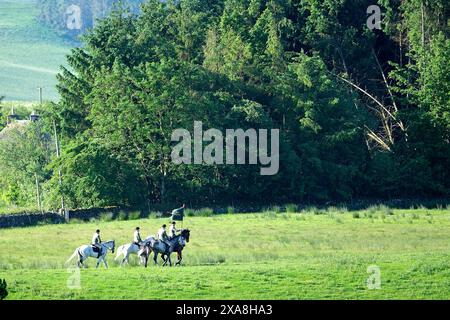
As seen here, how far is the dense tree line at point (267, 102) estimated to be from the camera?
6284cm

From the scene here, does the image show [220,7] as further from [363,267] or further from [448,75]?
[363,267]

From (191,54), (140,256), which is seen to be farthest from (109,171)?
(140,256)

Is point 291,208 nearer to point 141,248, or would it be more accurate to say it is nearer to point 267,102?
A: point 267,102

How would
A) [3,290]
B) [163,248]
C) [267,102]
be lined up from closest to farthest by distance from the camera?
1. [3,290]
2. [163,248]
3. [267,102]

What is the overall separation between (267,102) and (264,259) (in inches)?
1223

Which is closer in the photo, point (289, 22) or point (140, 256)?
point (140, 256)

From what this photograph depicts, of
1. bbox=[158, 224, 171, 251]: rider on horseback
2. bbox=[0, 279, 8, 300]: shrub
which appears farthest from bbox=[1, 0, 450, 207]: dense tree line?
bbox=[0, 279, 8, 300]: shrub

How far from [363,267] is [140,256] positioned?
7715mm

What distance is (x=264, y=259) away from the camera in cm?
3834

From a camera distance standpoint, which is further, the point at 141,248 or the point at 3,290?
the point at 141,248

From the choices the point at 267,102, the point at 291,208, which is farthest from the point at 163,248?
the point at 267,102

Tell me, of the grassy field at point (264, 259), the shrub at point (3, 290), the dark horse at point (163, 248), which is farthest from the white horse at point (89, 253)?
the shrub at point (3, 290)

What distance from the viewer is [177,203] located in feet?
204

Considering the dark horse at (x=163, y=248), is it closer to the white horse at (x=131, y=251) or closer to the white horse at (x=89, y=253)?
the white horse at (x=131, y=251)
